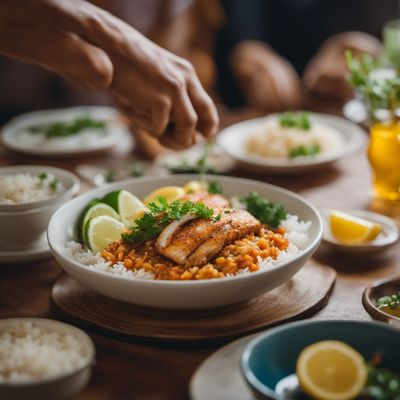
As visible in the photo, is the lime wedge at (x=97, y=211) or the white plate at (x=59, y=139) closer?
the lime wedge at (x=97, y=211)

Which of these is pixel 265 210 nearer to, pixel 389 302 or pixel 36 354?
pixel 389 302

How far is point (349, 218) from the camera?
220 centimetres

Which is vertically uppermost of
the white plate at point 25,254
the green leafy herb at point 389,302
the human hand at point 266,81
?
the green leafy herb at point 389,302

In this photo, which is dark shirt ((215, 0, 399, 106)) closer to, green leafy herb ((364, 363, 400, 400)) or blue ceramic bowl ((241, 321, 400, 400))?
blue ceramic bowl ((241, 321, 400, 400))

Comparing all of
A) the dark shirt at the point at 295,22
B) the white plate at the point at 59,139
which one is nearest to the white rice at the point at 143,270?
the white plate at the point at 59,139

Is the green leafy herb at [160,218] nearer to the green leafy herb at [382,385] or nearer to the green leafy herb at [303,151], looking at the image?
the green leafy herb at [382,385]

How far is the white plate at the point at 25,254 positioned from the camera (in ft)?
6.67

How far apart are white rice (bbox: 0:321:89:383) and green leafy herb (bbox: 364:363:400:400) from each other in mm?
610

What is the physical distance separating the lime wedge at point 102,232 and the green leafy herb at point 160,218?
0.11 meters

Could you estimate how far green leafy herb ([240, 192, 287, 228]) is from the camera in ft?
6.75

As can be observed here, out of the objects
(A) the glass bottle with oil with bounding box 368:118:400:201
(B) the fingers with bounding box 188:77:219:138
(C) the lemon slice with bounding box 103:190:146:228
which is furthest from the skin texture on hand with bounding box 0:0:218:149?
(A) the glass bottle with oil with bounding box 368:118:400:201

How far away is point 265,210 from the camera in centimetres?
208

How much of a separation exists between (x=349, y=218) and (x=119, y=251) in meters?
0.88

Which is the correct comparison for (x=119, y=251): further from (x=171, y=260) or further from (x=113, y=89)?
(x=113, y=89)
